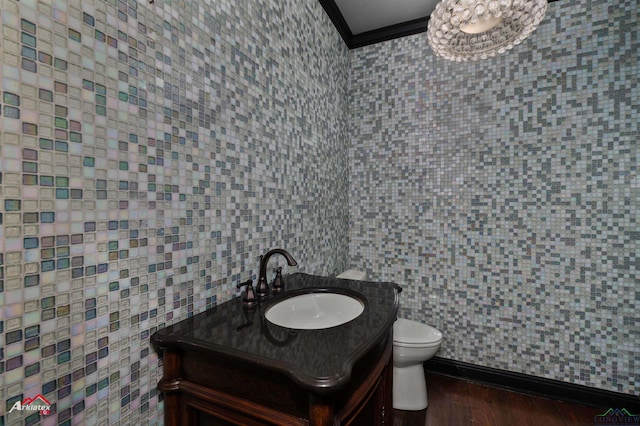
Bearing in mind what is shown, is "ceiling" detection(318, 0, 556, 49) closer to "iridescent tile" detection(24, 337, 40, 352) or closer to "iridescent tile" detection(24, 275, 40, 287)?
"iridescent tile" detection(24, 275, 40, 287)

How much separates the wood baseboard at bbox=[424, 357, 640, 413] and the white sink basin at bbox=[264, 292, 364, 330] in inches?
60.7

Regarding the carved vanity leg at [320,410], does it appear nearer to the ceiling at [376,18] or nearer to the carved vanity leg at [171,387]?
the carved vanity leg at [171,387]

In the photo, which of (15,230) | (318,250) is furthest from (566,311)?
(15,230)

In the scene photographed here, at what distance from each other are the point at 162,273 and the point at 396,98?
2290 mm

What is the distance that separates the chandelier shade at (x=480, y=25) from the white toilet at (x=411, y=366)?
1.80 meters

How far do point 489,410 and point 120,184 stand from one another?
2.47 metres

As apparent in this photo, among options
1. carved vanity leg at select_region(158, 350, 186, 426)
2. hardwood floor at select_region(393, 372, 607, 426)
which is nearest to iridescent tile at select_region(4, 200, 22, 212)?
carved vanity leg at select_region(158, 350, 186, 426)

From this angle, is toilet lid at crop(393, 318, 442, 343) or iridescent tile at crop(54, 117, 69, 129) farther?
toilet lid at crop(393, 318, 442, 343)

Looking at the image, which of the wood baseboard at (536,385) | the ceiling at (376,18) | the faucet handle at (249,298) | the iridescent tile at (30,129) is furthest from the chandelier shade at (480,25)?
the wood baseboard at (536,385)

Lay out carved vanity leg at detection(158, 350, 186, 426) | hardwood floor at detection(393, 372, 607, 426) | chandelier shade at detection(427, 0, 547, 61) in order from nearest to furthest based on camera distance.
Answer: carved vanity leg at detection(158, 350, 186, 426) < chandelier shade at detection(427, 0, 547, 61) < hardwood floor at detection(393, 372, 607, 426)

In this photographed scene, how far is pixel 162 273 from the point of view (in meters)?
1.01

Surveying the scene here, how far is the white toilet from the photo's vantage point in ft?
6.29

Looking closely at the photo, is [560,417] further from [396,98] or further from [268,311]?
[396,98]
